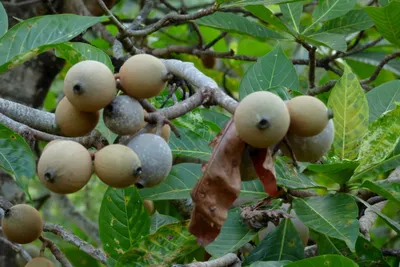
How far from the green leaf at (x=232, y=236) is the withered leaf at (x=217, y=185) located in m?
0.43

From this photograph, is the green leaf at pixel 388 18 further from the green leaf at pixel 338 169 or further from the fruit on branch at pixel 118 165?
the fruit on branch at pixel 118 165

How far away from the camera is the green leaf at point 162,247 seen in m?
1.36

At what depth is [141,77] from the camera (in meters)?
0.91

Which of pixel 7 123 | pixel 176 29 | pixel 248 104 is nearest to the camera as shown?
pixel 248 104

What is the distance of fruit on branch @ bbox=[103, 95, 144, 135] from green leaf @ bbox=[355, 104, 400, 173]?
0.62 metres

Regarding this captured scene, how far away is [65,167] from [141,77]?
0.52 ft

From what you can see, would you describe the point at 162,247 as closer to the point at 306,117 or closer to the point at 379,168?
the point at 379,168

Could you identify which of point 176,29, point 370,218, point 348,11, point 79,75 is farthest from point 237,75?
point 79,75

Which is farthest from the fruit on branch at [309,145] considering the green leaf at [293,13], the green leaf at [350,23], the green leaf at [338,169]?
the green leaf at [350,23]

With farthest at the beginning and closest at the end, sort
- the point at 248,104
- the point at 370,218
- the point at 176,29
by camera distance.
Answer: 1. the point at 176,29
2. the point at 370,218
3. the point at 248,104

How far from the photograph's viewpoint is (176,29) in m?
3.05

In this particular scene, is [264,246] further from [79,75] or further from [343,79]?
[79,75]

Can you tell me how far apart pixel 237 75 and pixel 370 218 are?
157 centimetres

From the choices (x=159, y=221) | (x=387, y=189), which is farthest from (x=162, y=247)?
(x=387, y=189)
